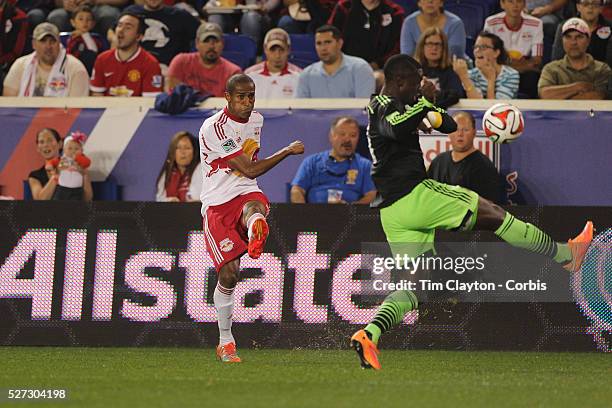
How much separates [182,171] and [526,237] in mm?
5031

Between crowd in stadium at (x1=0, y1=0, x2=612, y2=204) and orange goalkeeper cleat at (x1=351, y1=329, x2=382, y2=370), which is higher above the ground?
crowd in stadium at (x1=0, y1=0, x2=612, y2=204)

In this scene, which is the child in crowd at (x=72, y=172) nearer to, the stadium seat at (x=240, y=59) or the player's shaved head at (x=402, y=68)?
the stadium seat at (x=240, y=59)

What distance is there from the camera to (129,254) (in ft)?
35.0

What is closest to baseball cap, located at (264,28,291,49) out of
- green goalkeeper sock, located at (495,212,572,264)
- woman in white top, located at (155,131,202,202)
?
woman in white top, located at (155,131,202,202)

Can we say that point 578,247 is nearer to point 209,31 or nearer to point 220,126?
point 220,126

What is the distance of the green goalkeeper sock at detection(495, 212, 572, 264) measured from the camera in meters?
8.50

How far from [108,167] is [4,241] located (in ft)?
8.10

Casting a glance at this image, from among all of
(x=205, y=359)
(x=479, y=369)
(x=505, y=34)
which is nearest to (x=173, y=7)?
(x=505, y=34)

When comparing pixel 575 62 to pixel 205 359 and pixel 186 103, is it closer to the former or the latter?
pixel 186 103

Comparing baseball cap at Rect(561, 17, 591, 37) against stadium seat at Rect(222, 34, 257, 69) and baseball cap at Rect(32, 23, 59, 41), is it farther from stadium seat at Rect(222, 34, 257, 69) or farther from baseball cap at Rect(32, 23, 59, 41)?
baseball cap at Rect(32, 23, 59, 41)

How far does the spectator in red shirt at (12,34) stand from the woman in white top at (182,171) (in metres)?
4.15

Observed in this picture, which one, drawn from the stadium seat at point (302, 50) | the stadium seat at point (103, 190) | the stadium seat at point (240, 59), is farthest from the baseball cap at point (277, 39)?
the stadium seat at point (103, 190)

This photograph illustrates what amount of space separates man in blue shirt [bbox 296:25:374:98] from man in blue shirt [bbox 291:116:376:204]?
4.03 ft

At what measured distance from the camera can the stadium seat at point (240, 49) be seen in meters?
14.8
